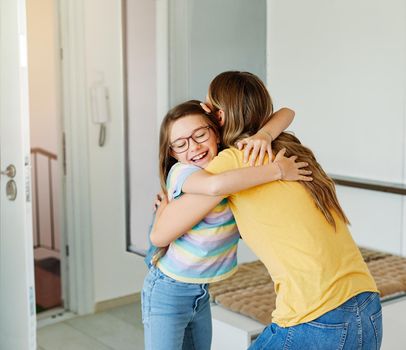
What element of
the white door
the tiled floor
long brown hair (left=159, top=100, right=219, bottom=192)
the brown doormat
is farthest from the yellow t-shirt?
the brown doormat

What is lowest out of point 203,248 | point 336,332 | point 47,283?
point 47,283

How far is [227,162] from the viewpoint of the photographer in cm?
163

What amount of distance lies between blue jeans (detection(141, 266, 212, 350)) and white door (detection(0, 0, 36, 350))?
1236mm

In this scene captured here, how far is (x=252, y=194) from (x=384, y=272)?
1.71m

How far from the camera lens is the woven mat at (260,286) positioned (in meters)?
2.76

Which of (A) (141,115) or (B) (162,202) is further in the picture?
(A) (141,115)

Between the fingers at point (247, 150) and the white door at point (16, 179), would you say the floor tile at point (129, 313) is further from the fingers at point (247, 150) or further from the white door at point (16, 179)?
the fingers at point (247, 150)

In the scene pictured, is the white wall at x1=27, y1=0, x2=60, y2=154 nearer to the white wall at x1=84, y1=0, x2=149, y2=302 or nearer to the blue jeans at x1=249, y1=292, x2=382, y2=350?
the white wall at x1=84, y1=0, x2=149, y2=302

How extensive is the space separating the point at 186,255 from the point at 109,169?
8.13 ft

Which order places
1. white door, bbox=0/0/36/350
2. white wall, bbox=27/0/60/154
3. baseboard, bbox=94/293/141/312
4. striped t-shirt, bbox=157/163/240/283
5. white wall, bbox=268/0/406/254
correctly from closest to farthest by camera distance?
striped t-shirt, bbox=157/163/240/283, white door, bbox=0/0/36/350, white wall, bbox=268/0/406/254, baseboard, bbox=94/293/141/312, white wall, bbox=27/0/60/154

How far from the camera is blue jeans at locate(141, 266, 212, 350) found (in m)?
1.80

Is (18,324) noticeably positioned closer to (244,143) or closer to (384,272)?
(384,272)

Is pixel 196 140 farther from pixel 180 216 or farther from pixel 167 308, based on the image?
pixel 167 308

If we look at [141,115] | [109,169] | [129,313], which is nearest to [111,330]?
[129,313]
